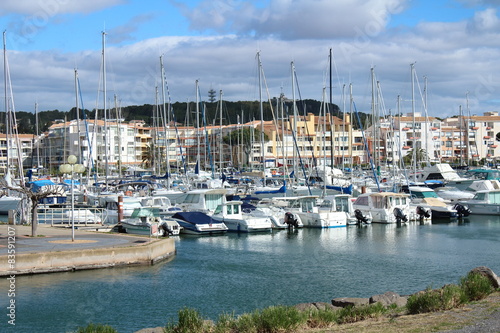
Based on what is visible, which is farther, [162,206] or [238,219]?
[162,206]

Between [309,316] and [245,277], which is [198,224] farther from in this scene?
[309,316]

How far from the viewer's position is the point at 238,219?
154 feet

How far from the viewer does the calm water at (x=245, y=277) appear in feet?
75.8

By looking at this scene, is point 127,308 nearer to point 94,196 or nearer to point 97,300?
point 97,300

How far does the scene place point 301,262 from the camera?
3481 cm

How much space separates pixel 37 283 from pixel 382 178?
6269 cm

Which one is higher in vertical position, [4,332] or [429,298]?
[429,298]

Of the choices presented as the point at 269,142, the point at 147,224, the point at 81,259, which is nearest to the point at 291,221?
the point at 147,224

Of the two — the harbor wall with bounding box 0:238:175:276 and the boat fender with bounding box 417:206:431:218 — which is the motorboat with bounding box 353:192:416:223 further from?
the harbor wall with bounding box 0:238:175:276

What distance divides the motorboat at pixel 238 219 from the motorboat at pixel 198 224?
815mm

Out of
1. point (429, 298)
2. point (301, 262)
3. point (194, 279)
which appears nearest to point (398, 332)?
point (429, 298)

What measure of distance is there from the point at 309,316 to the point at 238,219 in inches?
1179

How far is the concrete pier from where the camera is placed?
88.2ft

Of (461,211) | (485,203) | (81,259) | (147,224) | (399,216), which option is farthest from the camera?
(485,203)
